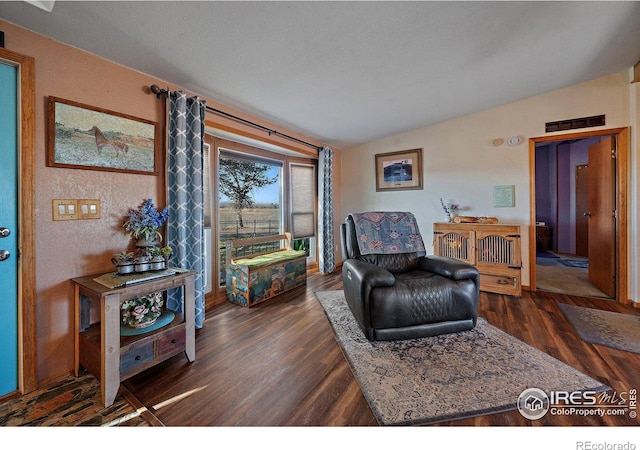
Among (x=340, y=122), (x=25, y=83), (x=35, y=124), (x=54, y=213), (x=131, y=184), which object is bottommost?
(x=54, y=213)

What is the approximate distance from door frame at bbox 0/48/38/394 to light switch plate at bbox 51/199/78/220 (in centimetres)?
11

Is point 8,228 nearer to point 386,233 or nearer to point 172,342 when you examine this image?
point 172,342

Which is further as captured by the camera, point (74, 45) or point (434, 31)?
point (434, 31)

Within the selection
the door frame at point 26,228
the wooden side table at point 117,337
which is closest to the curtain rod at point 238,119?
the door frame at point 26,228

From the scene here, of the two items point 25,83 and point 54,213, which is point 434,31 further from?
point 54,213

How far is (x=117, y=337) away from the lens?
1.45 meters

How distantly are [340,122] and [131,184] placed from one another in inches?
100

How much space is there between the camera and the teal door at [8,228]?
1446mm

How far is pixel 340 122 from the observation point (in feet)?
11.5

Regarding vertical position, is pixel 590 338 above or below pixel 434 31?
below

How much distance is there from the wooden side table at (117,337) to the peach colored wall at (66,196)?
10 centimetres
